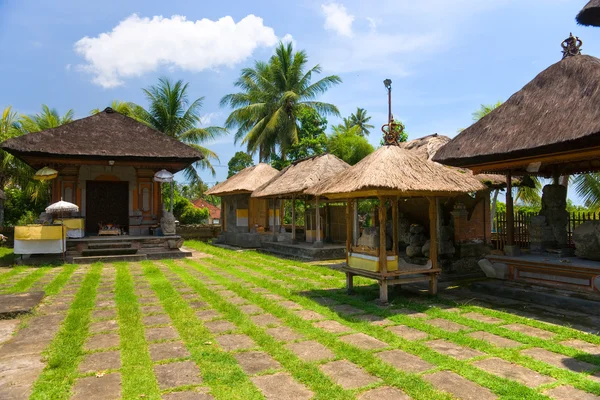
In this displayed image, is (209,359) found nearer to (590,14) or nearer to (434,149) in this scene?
(434,149)

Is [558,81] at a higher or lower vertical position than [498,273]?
higher

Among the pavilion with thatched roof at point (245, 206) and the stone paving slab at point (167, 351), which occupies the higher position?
the pavilion with thatched roof at point (245, 206)

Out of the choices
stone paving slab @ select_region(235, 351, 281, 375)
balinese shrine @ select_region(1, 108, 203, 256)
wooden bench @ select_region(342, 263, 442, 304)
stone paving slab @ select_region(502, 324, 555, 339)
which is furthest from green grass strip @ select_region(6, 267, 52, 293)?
stone paving slab @ select_region(502, 324, 555, 339)

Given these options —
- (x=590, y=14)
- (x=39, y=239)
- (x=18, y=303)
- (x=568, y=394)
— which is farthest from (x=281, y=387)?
(x=39, y=239)

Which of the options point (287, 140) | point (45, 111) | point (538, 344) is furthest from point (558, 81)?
point (45, 111)

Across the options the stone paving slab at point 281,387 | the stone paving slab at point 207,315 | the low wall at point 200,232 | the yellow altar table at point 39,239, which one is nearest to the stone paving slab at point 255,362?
the stone paving slab at point 281,387

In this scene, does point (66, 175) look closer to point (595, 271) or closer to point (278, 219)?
→ point (278, 219)

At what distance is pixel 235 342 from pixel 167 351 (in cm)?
74

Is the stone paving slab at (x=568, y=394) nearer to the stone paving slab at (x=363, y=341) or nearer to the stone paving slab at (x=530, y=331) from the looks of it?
the stone paving slab at (x=530, y=331)

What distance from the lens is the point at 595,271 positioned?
21.0 feet

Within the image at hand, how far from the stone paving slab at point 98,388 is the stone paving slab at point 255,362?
1.11m

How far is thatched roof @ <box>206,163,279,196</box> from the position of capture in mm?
18391

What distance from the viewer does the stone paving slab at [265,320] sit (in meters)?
5.59

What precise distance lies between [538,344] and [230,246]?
1487 cm
